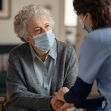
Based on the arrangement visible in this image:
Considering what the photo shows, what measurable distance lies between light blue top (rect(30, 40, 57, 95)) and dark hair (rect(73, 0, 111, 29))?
31.2 inches

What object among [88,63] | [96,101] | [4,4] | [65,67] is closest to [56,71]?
[65,67]

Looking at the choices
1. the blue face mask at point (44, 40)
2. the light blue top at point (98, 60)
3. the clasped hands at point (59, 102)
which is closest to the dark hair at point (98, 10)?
the light blue top at point (98, 60)

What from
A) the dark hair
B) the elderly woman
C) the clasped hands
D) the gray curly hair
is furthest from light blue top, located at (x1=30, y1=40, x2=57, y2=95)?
the dark hair

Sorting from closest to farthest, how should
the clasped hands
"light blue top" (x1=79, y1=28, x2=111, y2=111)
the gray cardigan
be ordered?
"light blue top" (x1=79, y1=28, x2=111, y2=111) < the clasped hands < the gray cardigan

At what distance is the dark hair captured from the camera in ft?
4.86

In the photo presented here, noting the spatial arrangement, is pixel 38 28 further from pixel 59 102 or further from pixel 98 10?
pixel 98 10

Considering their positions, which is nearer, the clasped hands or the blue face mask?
the clasped hands

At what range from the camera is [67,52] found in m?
2.32

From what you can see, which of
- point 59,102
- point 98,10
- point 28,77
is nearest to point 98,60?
point 98,10

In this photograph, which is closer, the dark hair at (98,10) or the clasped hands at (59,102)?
the dark hair at (98,10)

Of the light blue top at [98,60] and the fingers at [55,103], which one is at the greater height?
the light blue top at [98,60]

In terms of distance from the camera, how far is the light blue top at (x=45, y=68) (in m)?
2.29

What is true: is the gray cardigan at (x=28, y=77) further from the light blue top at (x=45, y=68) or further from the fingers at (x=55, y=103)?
the fingers at (x=55, y=103)

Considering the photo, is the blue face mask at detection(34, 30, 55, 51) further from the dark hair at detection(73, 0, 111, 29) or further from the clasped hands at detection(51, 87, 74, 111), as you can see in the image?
the dark hair at detection(73, 0, 111, 29)
